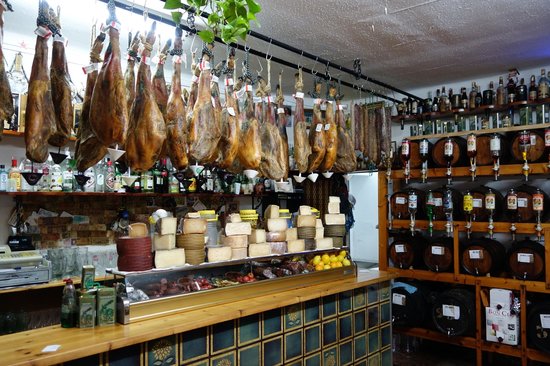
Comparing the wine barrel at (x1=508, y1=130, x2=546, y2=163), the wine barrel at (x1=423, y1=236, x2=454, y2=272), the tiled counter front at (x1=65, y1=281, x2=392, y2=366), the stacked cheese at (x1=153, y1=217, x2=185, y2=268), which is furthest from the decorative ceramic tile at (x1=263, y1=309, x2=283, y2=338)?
the wine barrel at (x1=508, y1=130, x2=546, y2=163)

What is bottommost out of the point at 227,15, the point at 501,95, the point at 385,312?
the point at 385,312

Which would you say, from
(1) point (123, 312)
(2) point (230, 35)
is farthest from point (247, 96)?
(1) point (123, 312)

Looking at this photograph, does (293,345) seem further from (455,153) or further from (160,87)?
(455,153)

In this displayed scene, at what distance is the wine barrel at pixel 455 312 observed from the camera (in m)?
5.02

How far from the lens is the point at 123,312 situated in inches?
106

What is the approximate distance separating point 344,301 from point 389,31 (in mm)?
2516

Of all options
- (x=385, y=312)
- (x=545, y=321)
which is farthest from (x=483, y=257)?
(x=385, y=312)

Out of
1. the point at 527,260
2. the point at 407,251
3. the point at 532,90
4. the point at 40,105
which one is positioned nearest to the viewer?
the point at 40,105

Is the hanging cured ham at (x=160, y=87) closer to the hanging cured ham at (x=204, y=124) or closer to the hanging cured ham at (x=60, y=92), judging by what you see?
the hanging cured ham at (x=204, y=124)

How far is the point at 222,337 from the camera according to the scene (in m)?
2.97

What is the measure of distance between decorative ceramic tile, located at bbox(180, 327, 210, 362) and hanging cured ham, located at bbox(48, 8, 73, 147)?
4.53 feet

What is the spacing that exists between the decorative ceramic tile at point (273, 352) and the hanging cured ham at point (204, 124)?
1.41 m

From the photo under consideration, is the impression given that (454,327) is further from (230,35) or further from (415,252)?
(230,35)

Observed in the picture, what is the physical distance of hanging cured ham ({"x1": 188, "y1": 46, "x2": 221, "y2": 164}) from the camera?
2.83m
